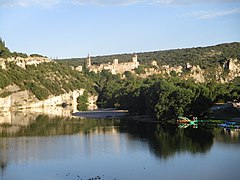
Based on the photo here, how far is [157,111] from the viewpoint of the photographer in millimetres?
61750

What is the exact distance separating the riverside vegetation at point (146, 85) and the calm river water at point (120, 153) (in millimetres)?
5192

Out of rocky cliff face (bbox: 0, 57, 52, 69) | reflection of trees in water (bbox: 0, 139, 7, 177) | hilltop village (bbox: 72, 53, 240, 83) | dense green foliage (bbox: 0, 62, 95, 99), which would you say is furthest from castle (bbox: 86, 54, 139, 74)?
reflection of trees in water (bbox: 0, 139, 7, 177)

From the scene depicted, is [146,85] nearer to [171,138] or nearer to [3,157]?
[171,138]

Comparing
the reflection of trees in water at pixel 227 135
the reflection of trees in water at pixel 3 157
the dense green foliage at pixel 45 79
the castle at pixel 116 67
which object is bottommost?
the reflection of trees in water at pixel 3 157

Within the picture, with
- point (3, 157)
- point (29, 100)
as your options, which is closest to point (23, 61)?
point (29, 100)

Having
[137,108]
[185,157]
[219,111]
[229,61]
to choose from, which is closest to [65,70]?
[229,61]

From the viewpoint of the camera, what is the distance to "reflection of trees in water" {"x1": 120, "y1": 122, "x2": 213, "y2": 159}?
1614 inches

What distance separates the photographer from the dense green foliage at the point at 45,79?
4742 inches

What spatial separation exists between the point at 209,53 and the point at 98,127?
11686 cm

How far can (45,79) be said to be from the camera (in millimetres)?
132125

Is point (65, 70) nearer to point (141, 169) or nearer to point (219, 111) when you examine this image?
point (219, 111)

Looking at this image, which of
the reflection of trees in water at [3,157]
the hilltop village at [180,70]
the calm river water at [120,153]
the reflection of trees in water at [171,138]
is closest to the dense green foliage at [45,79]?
the hilltop village at [180,70]

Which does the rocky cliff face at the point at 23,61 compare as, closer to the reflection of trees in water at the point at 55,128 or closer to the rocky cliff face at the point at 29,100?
the rocky cliff face at the point at 29,100

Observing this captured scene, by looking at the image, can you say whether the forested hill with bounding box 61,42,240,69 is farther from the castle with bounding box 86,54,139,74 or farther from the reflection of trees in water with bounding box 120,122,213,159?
the reflection of trees in water with bounding box 120,122,213,159
